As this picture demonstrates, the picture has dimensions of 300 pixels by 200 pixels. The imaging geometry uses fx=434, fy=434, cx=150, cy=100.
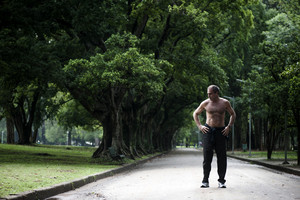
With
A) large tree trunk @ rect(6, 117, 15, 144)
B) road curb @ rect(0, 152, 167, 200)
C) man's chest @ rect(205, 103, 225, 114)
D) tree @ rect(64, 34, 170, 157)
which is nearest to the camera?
road curb @ rect(0, 152, 167, 200)

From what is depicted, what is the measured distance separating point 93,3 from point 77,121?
1011 inches

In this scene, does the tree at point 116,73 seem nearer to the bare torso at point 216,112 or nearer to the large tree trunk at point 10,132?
the bare torso at point 216,112

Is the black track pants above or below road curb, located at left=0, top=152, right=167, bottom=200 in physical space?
above

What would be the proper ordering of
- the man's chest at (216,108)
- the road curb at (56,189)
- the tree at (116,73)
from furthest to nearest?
the tree at (116,73)
the man's chest at (216,108)
the road curb at (56,189)

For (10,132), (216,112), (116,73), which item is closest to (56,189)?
(216,112)

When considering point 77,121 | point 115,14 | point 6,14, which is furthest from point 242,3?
point 77,121

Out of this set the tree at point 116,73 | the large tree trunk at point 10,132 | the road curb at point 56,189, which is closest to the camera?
the road curb at point 56,189

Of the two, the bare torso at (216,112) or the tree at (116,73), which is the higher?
the tree at (116,73)

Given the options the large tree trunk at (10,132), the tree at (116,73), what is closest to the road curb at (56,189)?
the tree at (116,73)

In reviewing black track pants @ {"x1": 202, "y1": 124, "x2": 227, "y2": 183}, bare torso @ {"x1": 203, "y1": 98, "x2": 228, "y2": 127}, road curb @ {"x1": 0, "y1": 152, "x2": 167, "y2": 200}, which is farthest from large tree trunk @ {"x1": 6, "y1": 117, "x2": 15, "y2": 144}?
bare torso @ {"x1": 203, "y1": 98, "x2": 228, "y2": 127}

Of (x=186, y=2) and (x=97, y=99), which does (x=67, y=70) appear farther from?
(x=186, y=2)

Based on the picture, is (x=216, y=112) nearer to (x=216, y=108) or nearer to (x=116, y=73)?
(x=216, y=108)

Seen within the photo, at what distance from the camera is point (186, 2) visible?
2203cm

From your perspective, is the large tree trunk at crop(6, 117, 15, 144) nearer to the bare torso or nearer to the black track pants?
the black track pants
